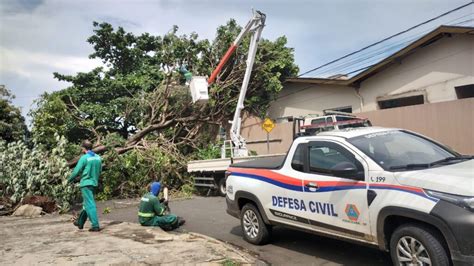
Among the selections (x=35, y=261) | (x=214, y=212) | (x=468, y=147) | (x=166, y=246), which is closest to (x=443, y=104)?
(x=468, y=147)

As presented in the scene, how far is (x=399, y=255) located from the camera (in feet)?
15.2

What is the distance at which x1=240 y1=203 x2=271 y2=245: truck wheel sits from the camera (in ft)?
22.7

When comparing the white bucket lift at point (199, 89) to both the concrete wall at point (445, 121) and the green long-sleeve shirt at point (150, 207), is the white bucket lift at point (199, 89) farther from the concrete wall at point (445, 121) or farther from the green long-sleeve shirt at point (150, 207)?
the green long-sleeve shirt at point (150, 207)

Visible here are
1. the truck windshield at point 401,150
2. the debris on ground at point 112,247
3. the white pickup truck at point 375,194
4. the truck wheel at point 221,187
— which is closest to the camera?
the white pickup truck at point 375,194

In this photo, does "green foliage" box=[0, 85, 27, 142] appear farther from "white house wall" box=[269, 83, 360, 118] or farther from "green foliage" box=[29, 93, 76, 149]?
"white house wall" box=[269, 83, 360, 118]

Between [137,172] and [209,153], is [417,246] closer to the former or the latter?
[137,172]

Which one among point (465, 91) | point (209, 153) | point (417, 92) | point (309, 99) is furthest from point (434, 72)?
point (209, 153)

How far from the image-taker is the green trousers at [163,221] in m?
8.61

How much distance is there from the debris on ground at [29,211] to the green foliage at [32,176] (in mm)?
568

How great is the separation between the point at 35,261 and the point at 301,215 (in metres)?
4.03

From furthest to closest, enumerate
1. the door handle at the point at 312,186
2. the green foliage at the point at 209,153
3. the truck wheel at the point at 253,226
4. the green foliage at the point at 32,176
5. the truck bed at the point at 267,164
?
the green foliage at the point at 209,153 → the green foliage at the point at 32,176 → the truck wheel at the point at 253,226 → the truck bed at the point at 267,164 → the door handle at the point at 312,186

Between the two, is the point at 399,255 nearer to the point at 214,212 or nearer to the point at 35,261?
the point at 35,261

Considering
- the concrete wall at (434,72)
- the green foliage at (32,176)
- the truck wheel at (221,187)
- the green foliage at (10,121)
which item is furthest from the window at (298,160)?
the green foliage at (10,121)

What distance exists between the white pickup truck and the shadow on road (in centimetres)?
52
